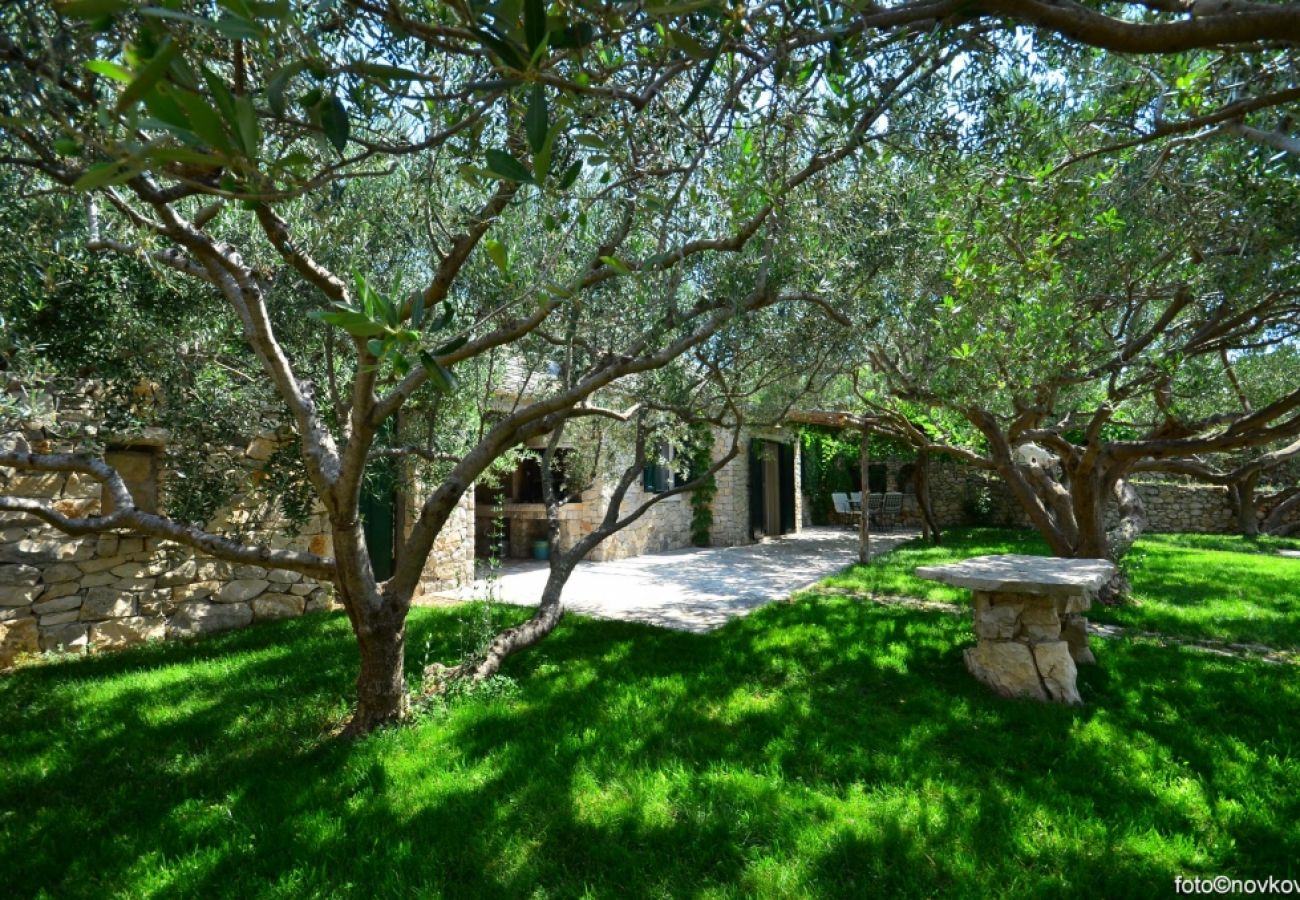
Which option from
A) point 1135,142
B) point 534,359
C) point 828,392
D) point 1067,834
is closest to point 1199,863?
point 1067,834

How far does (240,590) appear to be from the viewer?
6.50m

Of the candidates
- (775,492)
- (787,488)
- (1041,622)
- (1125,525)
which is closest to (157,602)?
(1041,622)

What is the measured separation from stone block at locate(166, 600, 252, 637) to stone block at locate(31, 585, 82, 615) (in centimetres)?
78

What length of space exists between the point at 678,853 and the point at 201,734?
3.06 metres

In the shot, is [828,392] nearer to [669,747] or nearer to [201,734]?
[669,747]

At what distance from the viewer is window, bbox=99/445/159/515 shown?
5562 mm

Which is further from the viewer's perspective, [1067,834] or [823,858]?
[1067,834]

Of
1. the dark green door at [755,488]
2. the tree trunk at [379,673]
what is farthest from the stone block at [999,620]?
the dark green door at [755,488]

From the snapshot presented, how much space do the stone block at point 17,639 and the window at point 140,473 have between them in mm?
1007

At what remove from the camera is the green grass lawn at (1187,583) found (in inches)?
244

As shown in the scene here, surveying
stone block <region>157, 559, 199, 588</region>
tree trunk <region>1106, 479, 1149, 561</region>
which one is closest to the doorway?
tree trunk <region>1106, 479, 1149, 561</region>

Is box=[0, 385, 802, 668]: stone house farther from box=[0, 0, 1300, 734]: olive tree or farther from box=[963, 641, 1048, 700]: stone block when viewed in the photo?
box=[963, 641, 1048, 700]: stone block

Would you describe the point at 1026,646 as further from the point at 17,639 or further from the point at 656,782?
the point at 17,639

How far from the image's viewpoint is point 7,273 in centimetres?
319
